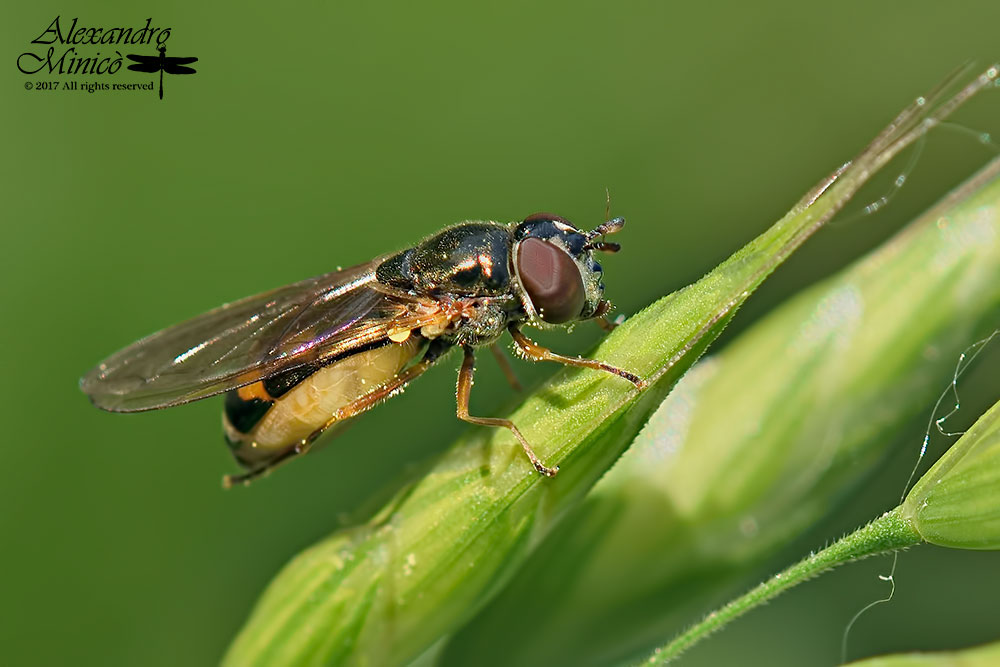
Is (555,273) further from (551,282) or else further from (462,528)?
(462,528)

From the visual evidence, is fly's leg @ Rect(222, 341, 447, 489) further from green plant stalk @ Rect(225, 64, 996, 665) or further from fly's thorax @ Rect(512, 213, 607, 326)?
green plant stalk @ Rect(225, 64, 996, 665)

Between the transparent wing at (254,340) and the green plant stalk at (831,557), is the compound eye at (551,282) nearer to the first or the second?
the transparent wing at (254,340)

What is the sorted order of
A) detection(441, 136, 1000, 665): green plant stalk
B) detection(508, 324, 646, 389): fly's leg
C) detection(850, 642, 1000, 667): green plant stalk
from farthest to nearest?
detection(441, 136, 1000, 665): green plant stalk < detection(508, 324, 646, 389): fly's leg < detection(850, 642, 1000, 667): green plant stalk

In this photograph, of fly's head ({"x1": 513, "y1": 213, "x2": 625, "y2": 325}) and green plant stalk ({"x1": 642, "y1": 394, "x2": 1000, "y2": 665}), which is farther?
fly's head ({"x1": 513, "y1": 213, "x2": 625, "y2": 325})

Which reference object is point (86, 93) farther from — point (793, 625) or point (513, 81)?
point (793, 625)

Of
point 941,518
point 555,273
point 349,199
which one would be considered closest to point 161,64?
point 349,199

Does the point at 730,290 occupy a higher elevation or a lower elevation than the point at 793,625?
higher

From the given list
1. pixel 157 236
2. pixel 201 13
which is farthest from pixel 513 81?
pixel 157 236

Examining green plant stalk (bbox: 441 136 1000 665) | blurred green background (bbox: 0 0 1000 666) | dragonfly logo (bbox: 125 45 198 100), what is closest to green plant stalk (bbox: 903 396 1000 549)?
green plant stalk (bbox: 441 136 1000 665)
